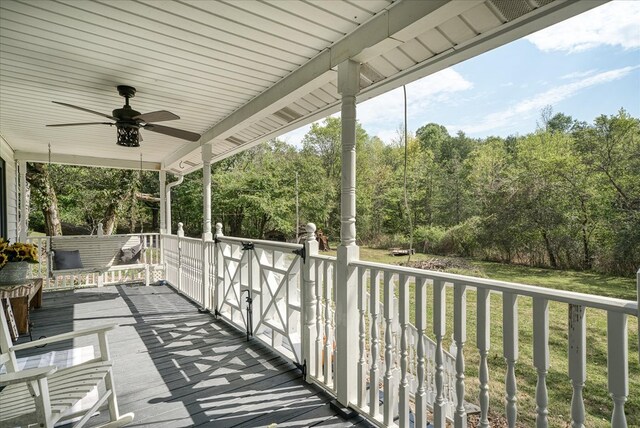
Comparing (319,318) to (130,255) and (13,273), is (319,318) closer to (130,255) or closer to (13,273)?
(13,273)

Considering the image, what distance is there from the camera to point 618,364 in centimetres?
111

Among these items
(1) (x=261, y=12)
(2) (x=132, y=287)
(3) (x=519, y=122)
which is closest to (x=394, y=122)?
(3) (x=519, y=122)

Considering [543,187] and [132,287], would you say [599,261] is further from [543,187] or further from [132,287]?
[132,287]

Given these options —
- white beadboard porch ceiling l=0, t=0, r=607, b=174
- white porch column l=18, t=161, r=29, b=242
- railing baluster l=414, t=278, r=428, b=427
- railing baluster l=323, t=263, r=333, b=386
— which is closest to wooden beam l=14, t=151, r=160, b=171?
white porch column l=18, t=161, r=29, b=242

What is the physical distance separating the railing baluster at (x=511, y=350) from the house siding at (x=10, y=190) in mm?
6988

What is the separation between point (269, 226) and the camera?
60.0ft

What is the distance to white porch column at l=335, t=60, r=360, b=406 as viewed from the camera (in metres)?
2.26

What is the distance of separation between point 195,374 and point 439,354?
2.06 metres

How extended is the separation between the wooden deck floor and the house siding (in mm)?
2155

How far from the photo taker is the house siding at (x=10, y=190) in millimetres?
5594

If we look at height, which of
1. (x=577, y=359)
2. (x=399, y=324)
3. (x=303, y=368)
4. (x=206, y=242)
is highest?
(x=206, y=242)

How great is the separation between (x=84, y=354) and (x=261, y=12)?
10.2ft

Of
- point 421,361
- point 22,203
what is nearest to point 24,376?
point 421,361

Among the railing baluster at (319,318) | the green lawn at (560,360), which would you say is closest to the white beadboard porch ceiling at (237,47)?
the railing baluster at (319,318)
